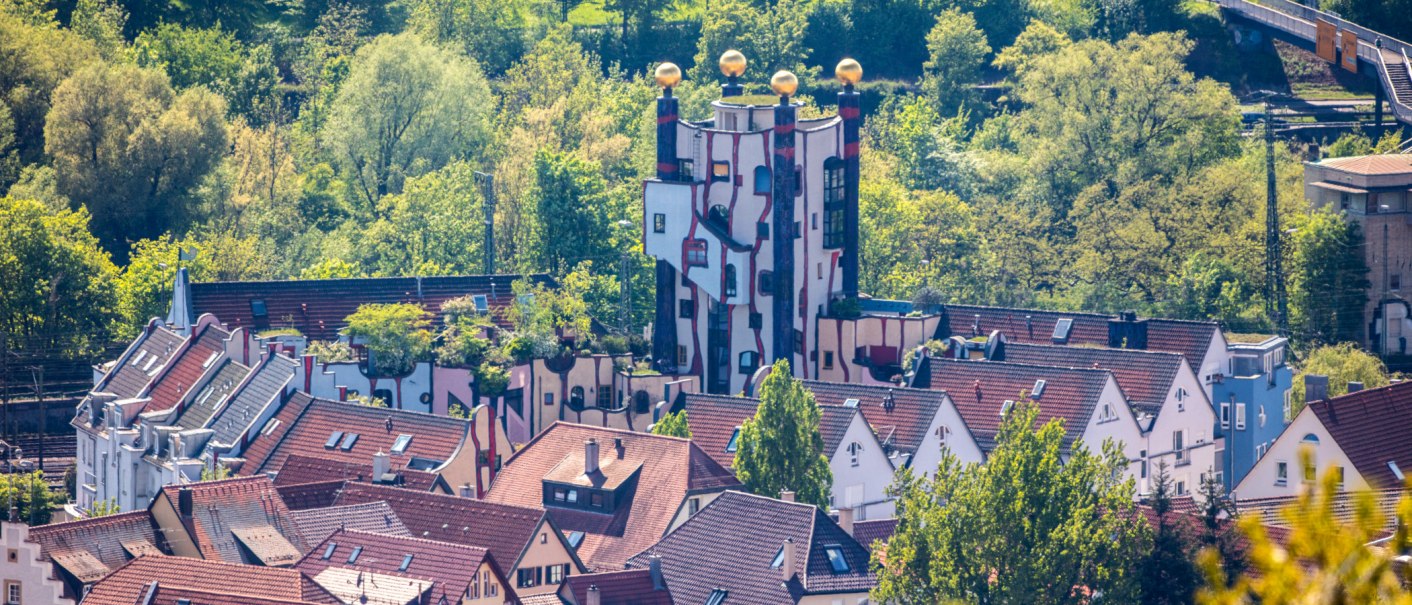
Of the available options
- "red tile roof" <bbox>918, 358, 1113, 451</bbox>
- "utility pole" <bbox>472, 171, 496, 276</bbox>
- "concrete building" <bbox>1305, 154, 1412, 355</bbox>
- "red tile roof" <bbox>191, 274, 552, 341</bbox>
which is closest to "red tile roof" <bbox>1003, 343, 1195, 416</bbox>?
"red tile roof" <bbox>918, 358, 1113, 451</bbox>

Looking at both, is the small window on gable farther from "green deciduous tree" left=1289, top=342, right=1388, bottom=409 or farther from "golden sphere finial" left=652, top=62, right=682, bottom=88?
"golden sphere finial" left=652, top=62, right=682, bottom=88

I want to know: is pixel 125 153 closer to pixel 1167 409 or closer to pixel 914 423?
pixel 914 423

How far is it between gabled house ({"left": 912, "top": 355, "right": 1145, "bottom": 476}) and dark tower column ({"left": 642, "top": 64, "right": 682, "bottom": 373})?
12637 millimetres

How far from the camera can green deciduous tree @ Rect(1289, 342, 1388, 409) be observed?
97.6m

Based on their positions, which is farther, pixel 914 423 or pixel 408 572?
pixel 914 423

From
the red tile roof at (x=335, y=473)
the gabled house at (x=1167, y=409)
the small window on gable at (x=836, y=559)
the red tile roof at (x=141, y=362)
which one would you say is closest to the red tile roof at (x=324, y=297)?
the red tile roof at (x=141, y=362)

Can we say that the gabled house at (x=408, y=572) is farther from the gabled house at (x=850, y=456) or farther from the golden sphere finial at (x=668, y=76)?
the golden sphere finial at (x=668, y=76)

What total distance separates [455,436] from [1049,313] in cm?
2595

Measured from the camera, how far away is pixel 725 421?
84.1 metres

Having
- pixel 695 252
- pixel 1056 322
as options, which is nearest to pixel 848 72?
pixel 695 252

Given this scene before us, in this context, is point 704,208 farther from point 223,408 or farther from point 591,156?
point 591,156

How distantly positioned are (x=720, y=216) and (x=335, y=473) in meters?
22.9

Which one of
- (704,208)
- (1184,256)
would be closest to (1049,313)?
(704,208)

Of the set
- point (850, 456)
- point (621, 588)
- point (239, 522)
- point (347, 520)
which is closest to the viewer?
point (621, 588)
